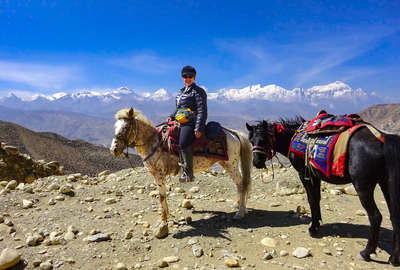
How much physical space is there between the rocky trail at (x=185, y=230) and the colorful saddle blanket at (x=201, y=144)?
4.31 feet

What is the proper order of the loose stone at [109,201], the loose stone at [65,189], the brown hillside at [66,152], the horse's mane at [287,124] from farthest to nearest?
the brown hillside at [66,152], the loose stone at [65,189], the loose stone at [109,201], the horse's mane at [287,124]

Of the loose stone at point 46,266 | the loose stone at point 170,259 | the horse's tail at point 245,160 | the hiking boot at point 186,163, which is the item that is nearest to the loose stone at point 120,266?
the loose stone at point 170,259

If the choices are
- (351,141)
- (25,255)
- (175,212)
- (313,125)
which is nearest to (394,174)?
(351,141)

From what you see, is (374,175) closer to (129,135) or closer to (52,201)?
(129,135)

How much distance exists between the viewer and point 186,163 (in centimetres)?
454

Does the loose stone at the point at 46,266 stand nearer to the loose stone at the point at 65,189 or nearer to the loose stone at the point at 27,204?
the loose stone at the point at 27,204

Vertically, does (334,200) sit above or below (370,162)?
below

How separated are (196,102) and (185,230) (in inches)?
94.4

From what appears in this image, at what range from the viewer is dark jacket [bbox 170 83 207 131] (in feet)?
14.6

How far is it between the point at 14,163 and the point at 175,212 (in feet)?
44.3

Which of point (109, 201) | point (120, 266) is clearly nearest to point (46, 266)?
point (120, 266)

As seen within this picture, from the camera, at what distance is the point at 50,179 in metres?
8.02

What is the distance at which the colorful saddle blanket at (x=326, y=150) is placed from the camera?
3.14 metres

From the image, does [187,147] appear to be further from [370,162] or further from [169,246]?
[370,162]
